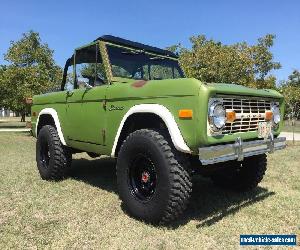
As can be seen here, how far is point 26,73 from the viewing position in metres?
23.2

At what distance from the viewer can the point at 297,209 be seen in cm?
460

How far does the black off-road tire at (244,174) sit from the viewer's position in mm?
5199

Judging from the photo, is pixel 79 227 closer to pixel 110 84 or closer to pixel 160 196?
pixel 160 196

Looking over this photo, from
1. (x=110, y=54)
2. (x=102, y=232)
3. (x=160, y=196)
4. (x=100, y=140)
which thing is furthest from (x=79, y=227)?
(x=110, y=54)

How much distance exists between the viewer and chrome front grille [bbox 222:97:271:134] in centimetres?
394

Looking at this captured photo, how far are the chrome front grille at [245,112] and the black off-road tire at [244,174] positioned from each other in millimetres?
852

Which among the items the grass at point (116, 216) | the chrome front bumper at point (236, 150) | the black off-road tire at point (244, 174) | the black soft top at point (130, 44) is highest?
the black soft top at point (130, 44)

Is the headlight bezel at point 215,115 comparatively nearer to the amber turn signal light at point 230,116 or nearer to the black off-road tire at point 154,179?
the amber turn signal light at point 230,116

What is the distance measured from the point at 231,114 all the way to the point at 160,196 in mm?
1151

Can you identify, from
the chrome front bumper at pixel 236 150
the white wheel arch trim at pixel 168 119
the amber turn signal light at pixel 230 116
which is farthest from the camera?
the amber turn signal light at pixel 230 116

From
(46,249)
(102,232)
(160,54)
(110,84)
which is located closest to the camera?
(46,249)

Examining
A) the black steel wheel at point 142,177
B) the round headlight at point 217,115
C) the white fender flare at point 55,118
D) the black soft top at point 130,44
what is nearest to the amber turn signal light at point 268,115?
the round headlight at point 217,115

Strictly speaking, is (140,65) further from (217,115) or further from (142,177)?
(217,115)

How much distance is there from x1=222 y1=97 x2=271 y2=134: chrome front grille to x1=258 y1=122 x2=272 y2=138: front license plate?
0.20 ft
